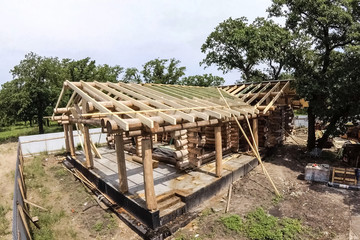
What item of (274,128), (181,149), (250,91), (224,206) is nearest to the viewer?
(224,206)

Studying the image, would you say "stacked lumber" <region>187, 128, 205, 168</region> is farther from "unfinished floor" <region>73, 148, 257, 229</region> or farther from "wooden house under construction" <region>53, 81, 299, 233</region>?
"unfinished floor" <region>73, 148, 257, 229</region>

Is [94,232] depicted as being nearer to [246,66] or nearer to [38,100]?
[38,100]

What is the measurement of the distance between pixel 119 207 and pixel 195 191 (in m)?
2.66

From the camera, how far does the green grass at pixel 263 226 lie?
5.46 metres

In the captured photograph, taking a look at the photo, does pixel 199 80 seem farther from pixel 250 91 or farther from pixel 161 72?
pixel 250 91

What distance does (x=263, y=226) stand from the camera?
5.82m

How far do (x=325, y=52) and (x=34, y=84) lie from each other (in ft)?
83.9

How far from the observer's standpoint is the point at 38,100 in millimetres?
22531

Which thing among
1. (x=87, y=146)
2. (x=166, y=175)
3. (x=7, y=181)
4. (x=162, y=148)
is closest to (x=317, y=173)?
(x=166, y=175)

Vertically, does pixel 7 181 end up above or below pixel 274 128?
below

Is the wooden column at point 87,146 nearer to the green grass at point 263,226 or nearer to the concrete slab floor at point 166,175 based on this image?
the concrete slab floor at point 166,175

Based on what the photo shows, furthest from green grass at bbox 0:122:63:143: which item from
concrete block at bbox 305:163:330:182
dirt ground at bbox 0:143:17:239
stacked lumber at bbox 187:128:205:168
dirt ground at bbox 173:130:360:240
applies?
concrete block at bbox 305:163:330:182

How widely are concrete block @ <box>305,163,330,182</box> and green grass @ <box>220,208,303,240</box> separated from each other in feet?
11.9

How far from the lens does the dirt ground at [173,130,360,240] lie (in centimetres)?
573
